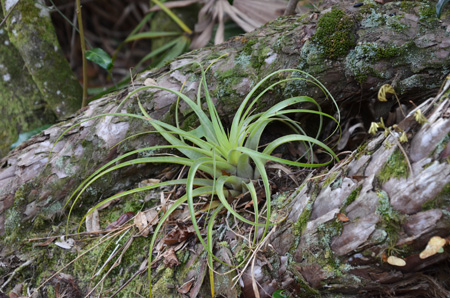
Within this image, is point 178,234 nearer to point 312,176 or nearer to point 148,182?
point 148,182

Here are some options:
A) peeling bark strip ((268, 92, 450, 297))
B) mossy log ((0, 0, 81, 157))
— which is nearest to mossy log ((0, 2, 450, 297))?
peeling bark strip ((268, 92, 450, 297))

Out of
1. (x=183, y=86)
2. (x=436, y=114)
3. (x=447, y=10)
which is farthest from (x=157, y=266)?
(x=447, y=10)

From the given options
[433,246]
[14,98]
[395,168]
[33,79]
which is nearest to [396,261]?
[433,246]

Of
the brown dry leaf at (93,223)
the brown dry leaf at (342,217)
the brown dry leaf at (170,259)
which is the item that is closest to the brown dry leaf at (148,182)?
the brown dry leaf at (93,223)

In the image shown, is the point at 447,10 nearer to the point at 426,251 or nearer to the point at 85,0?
the point at 426,251

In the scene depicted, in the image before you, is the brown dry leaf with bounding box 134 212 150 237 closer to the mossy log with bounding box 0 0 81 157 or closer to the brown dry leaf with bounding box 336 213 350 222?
the brown dry leaf with bounding box 336 213 350 222
